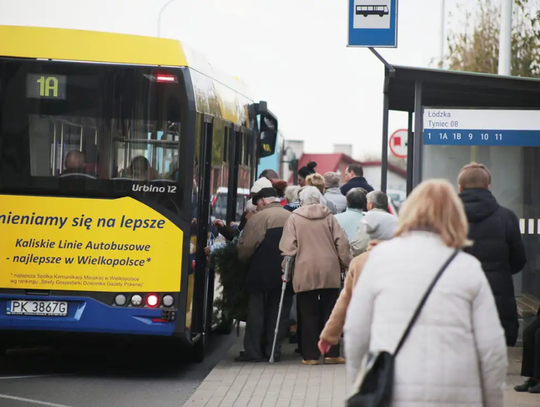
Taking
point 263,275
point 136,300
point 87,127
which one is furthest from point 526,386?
point 87,127

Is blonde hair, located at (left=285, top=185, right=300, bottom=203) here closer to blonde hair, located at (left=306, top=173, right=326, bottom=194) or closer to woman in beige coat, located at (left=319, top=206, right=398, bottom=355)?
blonde hair, located at (left=306, top=173, right=326, bottom=194)

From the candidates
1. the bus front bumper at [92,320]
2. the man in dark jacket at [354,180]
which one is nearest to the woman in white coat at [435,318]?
the bus front bumper at [92,320]

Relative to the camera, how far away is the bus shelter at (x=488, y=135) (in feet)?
36.0

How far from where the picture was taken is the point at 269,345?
37.1 ft

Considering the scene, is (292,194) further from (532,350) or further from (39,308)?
(532,350)

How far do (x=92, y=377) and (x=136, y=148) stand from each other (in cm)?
228

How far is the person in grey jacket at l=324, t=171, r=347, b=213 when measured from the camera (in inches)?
532

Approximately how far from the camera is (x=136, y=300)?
31.4 ft

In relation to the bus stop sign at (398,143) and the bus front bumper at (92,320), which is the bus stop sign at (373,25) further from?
the bus stop sign at (398,143)

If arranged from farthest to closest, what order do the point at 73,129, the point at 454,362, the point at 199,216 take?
the point at 199,216
the point at 73,129
the point at 454,362

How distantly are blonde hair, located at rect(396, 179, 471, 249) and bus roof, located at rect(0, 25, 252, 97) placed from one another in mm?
5506

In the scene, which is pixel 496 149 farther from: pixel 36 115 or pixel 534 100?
pixel 36 115

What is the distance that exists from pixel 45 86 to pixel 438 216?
5.98 m

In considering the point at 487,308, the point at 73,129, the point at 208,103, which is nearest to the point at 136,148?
the point at 73,129
